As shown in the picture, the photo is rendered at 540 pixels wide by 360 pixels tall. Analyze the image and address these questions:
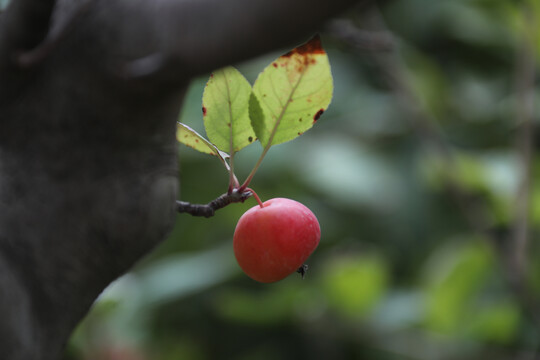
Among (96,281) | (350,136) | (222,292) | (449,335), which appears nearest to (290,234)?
(96,281)

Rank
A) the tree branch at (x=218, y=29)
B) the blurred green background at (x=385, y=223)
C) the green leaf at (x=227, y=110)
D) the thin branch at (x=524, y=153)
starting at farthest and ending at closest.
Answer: the blurred green background at (x=385, y=223), the thin branch at (x=524, y=153), the green leaf at (x=227, y=110), the tree branch at (x=218, y=29)

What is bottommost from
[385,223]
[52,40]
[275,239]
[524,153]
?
[385,223]

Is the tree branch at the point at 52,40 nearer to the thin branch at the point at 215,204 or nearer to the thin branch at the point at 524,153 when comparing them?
the thin branch at the point at 215,204

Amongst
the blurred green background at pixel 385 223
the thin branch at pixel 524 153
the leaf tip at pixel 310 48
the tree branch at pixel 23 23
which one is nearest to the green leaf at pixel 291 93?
the leaf tip at pixel 310 48

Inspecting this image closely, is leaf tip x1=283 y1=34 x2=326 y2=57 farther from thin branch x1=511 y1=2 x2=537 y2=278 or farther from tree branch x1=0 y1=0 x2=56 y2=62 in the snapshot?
thin branch x1=511 y1=2 x2=537 y2=278

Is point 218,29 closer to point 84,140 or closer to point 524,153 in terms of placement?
point 84,140

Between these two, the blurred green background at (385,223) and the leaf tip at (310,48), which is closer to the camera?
the leaf tip at (310,48)

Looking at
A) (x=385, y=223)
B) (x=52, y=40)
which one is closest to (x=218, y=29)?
(x=52, y=40)
